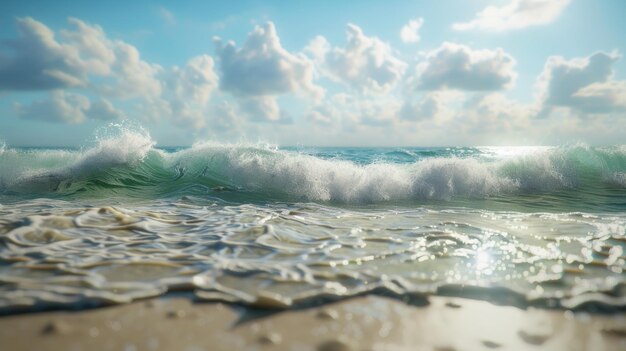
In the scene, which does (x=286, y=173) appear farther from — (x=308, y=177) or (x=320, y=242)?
(x=320, y=242)

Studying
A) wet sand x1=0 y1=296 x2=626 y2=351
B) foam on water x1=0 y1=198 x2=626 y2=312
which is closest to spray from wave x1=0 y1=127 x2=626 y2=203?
foam on water x1=0 y1=198 x2=626 y2=312

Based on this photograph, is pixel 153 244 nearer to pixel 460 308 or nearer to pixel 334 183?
pixel 460 308

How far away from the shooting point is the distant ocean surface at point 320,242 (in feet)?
9.42

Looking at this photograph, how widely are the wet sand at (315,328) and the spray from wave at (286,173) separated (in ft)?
22.2

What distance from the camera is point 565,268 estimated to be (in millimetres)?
3471

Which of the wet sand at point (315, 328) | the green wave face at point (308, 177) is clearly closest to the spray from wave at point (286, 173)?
the green wave face at point (308, 177)

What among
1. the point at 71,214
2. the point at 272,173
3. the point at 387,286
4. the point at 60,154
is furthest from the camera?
the point at 60,154

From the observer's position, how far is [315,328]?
227 centimetres

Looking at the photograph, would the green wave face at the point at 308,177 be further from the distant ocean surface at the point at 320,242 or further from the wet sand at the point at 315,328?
the wet sand at the point at 315,328

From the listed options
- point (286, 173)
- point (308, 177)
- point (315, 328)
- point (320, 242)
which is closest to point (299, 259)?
point (320, 242)

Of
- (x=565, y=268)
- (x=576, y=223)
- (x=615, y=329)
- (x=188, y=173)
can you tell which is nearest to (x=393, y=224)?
(x=565, y=268)

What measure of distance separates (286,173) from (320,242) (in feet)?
22.2

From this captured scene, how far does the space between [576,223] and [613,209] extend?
313 centimetres

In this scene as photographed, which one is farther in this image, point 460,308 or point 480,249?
point 480,249
